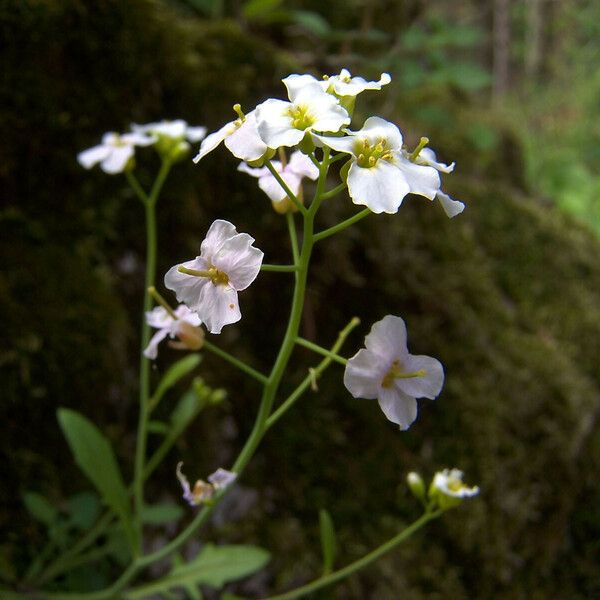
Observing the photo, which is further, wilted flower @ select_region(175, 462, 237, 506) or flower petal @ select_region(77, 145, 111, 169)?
flower petal @ select_region(77, 145, 111, 169)

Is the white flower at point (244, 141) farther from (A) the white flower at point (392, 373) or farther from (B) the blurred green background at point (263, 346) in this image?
(B) the blurred green background at point (263, 346)

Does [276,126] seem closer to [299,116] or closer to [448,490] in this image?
[299,116]

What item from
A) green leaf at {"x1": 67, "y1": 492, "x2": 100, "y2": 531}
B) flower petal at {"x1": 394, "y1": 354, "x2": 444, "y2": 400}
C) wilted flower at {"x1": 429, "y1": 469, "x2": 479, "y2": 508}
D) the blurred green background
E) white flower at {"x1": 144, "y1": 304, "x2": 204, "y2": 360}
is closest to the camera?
flower petal at {"x1": 394, "y1": 354, "x2": 444, "y2": 400}

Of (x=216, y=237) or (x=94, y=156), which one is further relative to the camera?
(x=94, y=156)

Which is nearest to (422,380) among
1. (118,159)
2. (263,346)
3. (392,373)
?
(392,373)

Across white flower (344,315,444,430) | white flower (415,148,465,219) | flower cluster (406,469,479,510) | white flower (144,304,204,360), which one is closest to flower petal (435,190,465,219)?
white flower (415,148,465,219)

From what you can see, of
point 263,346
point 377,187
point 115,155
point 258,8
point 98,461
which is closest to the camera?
point 377,187

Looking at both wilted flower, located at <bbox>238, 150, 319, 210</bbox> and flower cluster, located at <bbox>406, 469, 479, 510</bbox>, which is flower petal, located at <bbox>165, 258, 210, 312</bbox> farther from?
flower cluster, located at <bbox>406, 469, 479, 510</bbox>
